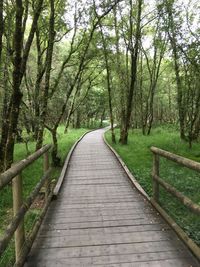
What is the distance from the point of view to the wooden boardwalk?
399cm

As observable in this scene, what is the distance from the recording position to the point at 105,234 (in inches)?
190

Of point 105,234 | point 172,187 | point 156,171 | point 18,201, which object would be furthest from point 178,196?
point 18,201

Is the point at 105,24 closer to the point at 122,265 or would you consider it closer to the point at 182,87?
the point at 182,87

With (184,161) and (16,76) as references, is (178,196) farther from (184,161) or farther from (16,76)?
(16,76)

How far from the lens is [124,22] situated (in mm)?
17812

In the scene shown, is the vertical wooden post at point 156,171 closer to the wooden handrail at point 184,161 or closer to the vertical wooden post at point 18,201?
the wooden handrail at point 184,161

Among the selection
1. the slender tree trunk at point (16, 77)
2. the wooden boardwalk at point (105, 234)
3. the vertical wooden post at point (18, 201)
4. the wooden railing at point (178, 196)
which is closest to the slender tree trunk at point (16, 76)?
the slender tree trunk at point (16, 77)

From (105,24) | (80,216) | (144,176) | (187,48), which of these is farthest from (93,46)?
(80,216)

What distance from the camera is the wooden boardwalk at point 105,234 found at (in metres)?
3.99

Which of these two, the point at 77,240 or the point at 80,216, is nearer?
the point at 77,240

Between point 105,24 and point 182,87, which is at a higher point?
point 105,24

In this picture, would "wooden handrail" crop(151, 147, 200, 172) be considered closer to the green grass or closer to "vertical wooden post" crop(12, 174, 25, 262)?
the green grass

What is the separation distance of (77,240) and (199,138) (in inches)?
660

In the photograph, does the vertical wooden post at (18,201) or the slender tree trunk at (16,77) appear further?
the slender tree trunk at (16,77)
